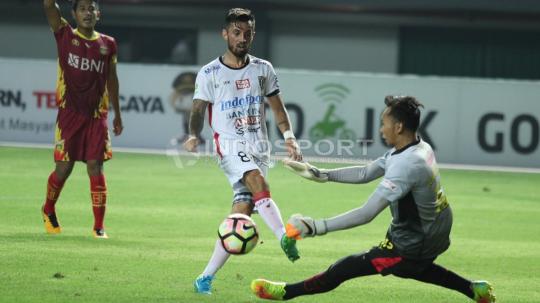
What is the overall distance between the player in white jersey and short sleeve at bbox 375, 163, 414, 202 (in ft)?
5.35

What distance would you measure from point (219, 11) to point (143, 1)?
2216 millimetres

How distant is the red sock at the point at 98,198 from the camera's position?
12250 mm

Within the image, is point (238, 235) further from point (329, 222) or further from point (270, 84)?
point (270, 84)

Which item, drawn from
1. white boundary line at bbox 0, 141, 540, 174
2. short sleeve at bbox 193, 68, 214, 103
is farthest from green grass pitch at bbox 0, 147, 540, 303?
white boundary line at bbox 0, 141, 540, 174

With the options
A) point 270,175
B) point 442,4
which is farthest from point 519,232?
point 442,4

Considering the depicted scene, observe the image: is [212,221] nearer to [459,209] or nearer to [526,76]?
[459,209]

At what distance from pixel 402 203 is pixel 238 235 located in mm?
1296

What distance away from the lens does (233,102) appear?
9.74 m

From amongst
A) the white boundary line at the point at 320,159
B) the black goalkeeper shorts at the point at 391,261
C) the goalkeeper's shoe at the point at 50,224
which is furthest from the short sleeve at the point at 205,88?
the white boundary line at the point at 320,159

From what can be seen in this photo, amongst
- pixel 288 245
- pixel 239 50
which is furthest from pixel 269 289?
pixel 239 50

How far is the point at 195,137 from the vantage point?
31.6ft

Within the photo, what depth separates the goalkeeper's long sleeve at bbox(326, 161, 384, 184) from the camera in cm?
→ 852

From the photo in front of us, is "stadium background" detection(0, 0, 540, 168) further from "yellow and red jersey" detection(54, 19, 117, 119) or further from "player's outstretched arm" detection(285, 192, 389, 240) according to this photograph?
"player's outstretched arm" detection(285, 192, 389, 240)

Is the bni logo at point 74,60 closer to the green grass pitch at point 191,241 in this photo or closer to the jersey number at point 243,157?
the green grass pitch at point 191,241
